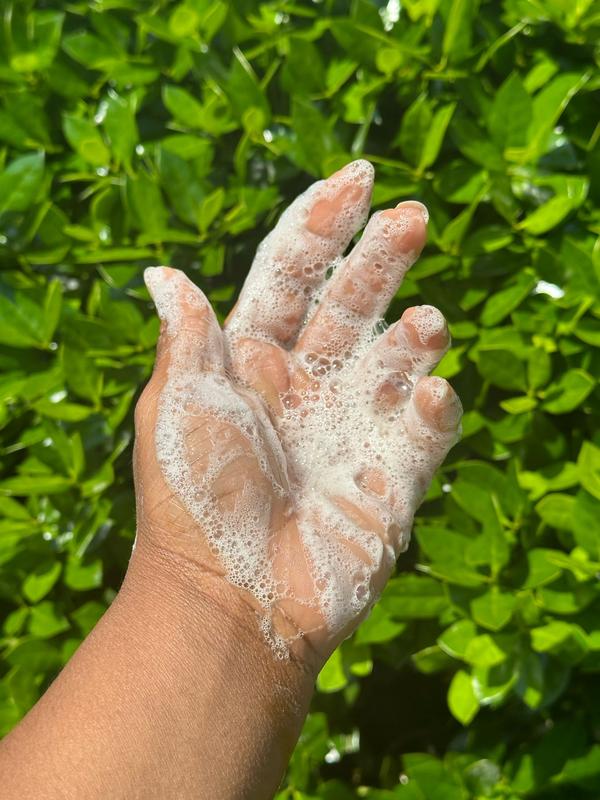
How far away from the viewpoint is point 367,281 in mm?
1177

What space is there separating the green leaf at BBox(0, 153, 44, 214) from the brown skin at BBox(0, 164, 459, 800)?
0.97 feet

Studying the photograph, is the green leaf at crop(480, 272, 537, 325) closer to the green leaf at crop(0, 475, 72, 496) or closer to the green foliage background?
the green foliage background

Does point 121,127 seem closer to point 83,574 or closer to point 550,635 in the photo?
point 83,574

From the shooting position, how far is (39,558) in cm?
121

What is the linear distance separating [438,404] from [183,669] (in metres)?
0.45

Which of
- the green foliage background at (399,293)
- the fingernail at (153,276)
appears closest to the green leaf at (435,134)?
the green foliage background at (399,293)

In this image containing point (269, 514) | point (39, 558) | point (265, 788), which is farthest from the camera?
point (39, 558)

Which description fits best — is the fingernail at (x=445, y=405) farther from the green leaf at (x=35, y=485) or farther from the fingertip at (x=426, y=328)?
the green leaf at (x=35, y=485)

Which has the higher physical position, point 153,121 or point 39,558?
point 153,121

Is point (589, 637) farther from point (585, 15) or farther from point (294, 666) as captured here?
point (585, 15)

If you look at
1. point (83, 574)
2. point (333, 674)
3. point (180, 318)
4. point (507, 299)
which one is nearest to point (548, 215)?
point (507, 299)

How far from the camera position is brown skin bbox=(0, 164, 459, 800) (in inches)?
35.3

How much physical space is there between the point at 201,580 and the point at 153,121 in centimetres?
68

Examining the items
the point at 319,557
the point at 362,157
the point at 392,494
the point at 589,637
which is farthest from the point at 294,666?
the point at 362,157
